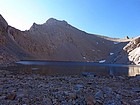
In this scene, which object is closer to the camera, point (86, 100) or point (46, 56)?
point (86, 100)

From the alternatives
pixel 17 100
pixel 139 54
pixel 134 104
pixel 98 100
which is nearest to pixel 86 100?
pixel 98 100

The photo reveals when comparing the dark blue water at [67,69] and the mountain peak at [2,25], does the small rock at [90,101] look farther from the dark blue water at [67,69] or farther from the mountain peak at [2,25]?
the mountain peak at [2,25]

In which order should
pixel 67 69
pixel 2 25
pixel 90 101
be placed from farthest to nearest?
pixel 2 25
pixel 67 69
pixel 90 101

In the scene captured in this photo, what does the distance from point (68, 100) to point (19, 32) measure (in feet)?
578

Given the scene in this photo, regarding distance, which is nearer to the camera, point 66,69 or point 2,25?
point 66,69

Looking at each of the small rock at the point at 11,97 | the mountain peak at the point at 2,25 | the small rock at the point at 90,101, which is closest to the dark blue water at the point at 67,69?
the small rock at the point at 11,97

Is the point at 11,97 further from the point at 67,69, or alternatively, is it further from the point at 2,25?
the point at 2,25

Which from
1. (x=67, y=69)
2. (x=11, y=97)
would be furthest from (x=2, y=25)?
(x=11, y=97)

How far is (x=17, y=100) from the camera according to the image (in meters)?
12.9

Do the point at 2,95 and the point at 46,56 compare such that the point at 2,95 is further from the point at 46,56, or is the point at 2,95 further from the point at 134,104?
the point at 46,56

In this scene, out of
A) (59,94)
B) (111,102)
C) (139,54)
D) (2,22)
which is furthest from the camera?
(139,54)

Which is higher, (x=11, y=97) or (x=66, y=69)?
(x=66, y=69)

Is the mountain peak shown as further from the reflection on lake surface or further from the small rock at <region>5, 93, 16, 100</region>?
the small rock at <region>5, 93, 16, 100</region>

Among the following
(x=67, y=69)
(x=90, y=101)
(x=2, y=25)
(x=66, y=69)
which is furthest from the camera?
(x=2, y=25)
